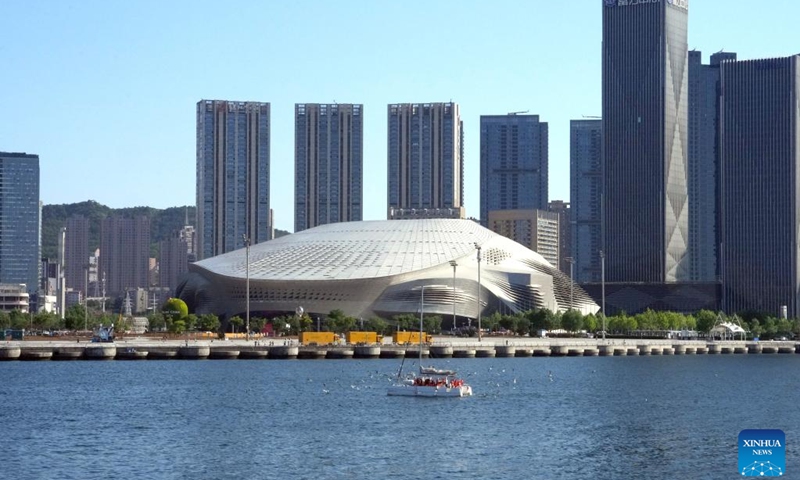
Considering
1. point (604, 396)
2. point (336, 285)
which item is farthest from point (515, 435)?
point (336, 285)

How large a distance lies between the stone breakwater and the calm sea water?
7.49ft

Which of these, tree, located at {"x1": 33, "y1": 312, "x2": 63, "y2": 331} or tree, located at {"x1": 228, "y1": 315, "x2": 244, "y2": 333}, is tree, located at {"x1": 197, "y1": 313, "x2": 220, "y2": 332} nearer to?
tree, located at {"x1": 228, "y1": 315, "x2": 244, "y2": 333}

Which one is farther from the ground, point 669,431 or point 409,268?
point 409,268

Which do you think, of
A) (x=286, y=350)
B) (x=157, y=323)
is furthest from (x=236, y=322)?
(x=286, y=350)

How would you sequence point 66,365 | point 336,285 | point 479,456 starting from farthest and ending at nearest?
point 336,285
point 66,365
point 479,456

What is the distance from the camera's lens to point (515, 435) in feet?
230

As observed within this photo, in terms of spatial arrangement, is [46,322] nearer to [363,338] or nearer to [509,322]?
[363,338]

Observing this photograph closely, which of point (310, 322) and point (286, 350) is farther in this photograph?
point (310, 322)

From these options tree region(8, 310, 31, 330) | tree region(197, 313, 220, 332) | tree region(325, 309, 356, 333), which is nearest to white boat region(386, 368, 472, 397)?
tree region(325, 309, 356, 333)

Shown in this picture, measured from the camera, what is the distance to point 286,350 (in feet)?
414

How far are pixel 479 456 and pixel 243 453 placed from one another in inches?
391

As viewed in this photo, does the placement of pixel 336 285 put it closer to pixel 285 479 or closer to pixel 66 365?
pixel 66 365

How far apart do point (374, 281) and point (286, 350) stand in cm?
5277

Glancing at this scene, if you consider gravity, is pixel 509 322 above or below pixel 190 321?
below
